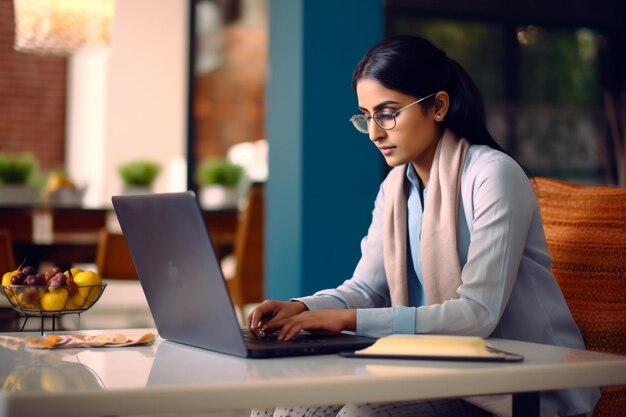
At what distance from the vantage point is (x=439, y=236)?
1788 mm

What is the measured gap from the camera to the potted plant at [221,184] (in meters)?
6.27

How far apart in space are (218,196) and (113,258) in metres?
0.96

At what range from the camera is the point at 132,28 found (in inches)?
316

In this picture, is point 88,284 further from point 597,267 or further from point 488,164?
point 597,267

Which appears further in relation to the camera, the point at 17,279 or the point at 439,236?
the point at 439,236

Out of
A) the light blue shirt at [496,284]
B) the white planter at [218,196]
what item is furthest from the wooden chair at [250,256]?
the light blue shirt at [496,284]

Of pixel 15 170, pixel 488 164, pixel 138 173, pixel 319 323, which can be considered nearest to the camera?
pixel 319 323

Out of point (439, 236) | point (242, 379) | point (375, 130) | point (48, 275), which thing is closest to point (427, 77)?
point (375, 130)

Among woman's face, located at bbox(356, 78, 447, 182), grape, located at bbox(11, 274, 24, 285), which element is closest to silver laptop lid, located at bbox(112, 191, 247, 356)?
grape, located at bbox(11, 274, 24, 285)

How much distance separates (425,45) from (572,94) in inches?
191

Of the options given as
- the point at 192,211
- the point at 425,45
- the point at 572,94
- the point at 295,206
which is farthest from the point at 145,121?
the point at 192,211

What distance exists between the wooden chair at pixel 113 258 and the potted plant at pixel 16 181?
0.53m

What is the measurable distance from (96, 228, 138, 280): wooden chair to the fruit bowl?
4015 millimetres

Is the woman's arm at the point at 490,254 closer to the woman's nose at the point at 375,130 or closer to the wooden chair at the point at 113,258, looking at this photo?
the woman's nose at the point at 375,130
